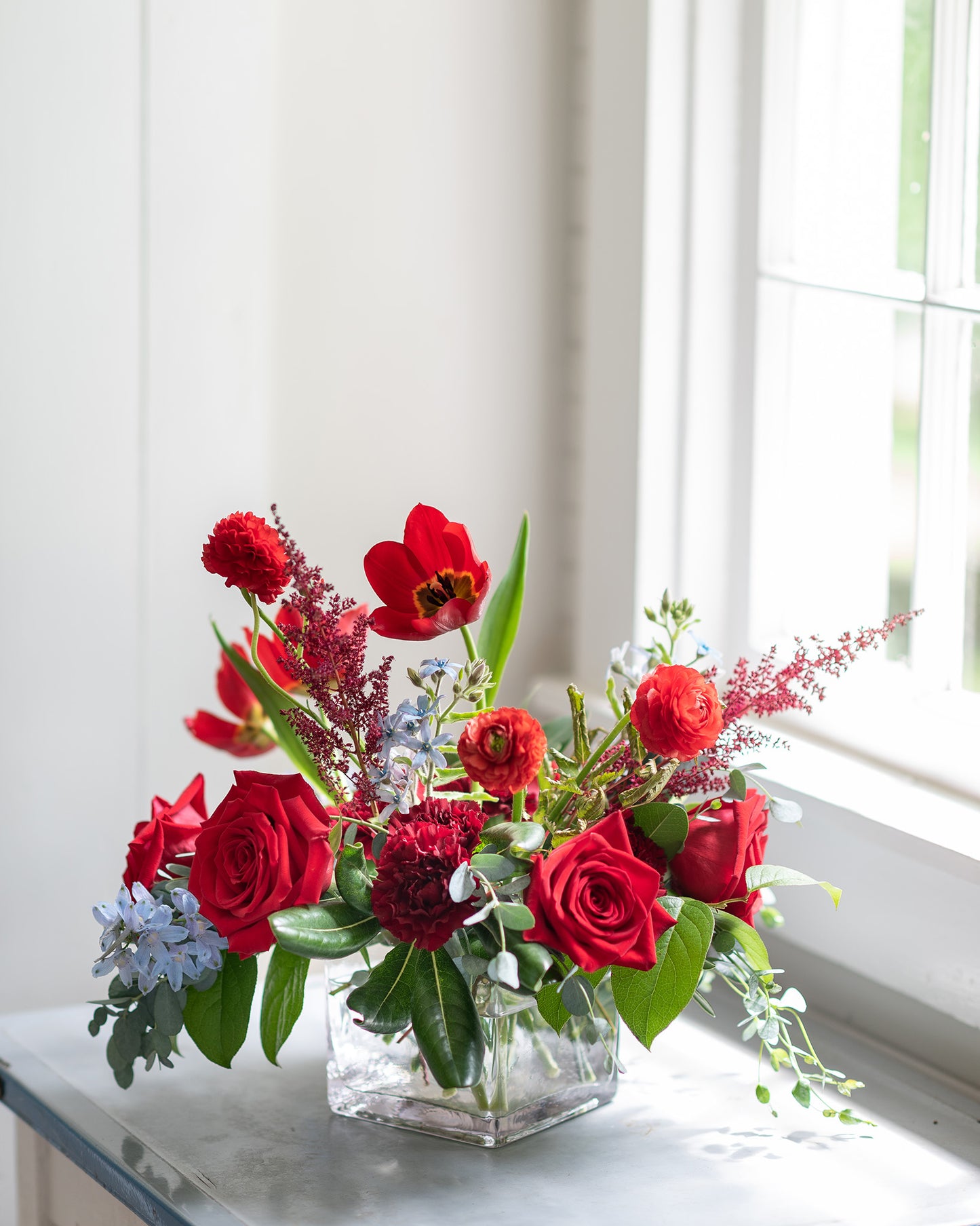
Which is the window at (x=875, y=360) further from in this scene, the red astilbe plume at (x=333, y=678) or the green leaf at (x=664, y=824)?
the red astilbe plume at (x=333, y=678)

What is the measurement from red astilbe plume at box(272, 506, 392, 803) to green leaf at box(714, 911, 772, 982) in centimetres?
24

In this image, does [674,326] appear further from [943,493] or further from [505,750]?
[505,750]

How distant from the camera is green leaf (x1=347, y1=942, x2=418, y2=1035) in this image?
86cm

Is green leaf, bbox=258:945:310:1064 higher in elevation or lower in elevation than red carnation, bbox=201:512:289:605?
lower

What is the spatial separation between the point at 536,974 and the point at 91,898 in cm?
71

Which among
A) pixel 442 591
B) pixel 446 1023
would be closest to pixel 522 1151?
pixel 446 1023

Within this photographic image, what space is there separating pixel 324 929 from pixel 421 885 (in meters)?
0.07

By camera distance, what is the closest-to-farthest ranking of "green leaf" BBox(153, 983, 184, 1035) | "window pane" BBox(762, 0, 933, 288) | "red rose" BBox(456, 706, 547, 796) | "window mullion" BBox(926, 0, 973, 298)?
1. "red rose" BBox(456, 706, 547, 796)
2. "green leaf" BBox(153, 983, 184, 1035)
3. "window mullion" BBox(926, 0, 973, 298)
4. "window pane" BBox(762, 0, 933, 288)

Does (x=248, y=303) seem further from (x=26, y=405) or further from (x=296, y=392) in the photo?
(x=26, y=405)

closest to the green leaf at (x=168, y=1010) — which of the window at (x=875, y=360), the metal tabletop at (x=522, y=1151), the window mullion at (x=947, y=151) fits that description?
the metal tabletop at (x=522, y=1151)

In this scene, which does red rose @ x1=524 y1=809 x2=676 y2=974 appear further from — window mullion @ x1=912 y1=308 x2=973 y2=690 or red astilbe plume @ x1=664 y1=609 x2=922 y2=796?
window mullion @ x1=912 y1=308 x2=973 y2=690

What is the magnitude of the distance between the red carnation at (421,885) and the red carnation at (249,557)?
0.57ft

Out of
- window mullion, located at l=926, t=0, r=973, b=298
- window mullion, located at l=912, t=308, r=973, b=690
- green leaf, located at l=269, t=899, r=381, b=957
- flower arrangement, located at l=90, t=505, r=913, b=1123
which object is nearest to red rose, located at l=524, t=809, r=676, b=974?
flower arrangement, located at l=90, t=505, r=913, b=1123

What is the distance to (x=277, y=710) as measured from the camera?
1.00 metres
